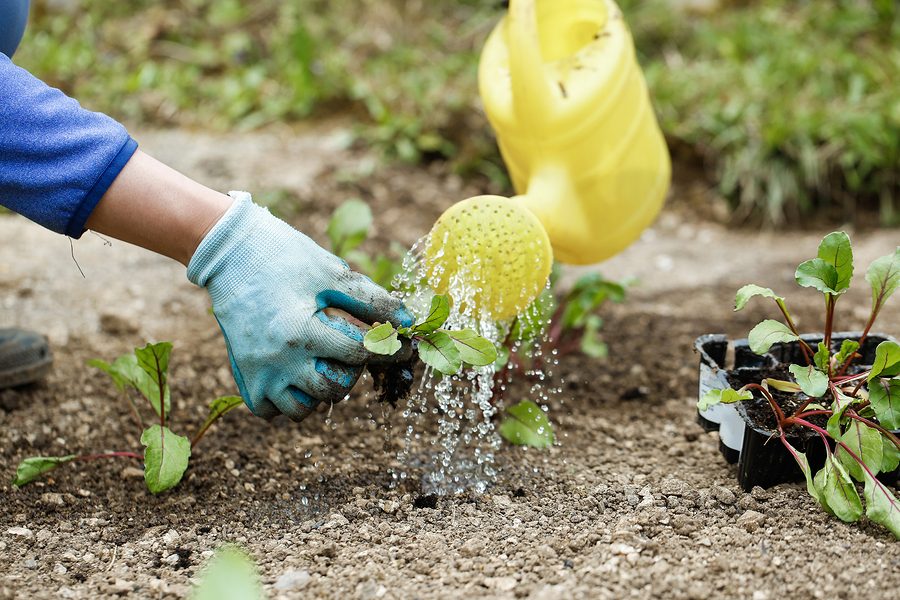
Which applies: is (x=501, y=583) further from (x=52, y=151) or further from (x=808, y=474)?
(x=52, y=151)

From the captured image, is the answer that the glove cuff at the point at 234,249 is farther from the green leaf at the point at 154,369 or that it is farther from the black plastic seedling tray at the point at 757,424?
the black plastic seedling tray at the point at 757,424

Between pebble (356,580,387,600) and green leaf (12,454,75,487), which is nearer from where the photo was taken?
pebble (356,580,387,600)

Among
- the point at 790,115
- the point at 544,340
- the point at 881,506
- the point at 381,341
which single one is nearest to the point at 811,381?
the point at 881,506

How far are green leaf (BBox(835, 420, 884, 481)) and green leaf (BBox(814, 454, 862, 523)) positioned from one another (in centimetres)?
2

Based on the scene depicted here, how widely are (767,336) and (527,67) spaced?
0.57 m

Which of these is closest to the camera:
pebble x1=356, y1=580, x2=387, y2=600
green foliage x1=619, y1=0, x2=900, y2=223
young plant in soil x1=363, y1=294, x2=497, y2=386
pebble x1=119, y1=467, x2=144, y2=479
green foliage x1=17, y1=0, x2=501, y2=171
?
pebble x1=356, y1=580, x2=387, y2=600

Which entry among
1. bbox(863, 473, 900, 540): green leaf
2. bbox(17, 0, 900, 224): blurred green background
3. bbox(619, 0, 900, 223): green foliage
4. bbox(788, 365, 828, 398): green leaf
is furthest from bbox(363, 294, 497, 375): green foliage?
bbox(619, 0, 900, 223): green foliage

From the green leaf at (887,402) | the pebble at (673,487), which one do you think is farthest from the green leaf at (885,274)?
the pebble at (673,487)

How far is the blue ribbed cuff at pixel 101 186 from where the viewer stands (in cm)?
108

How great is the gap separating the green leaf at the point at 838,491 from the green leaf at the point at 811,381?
0.30ft

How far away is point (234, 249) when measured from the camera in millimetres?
1136

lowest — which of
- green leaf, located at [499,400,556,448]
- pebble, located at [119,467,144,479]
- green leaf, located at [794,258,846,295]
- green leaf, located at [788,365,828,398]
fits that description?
pebble, located at [119,467,144,479]

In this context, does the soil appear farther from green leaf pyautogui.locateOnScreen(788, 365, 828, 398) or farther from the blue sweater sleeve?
the blue sweater sleeve

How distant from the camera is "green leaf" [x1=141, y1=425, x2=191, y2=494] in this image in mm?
1220
